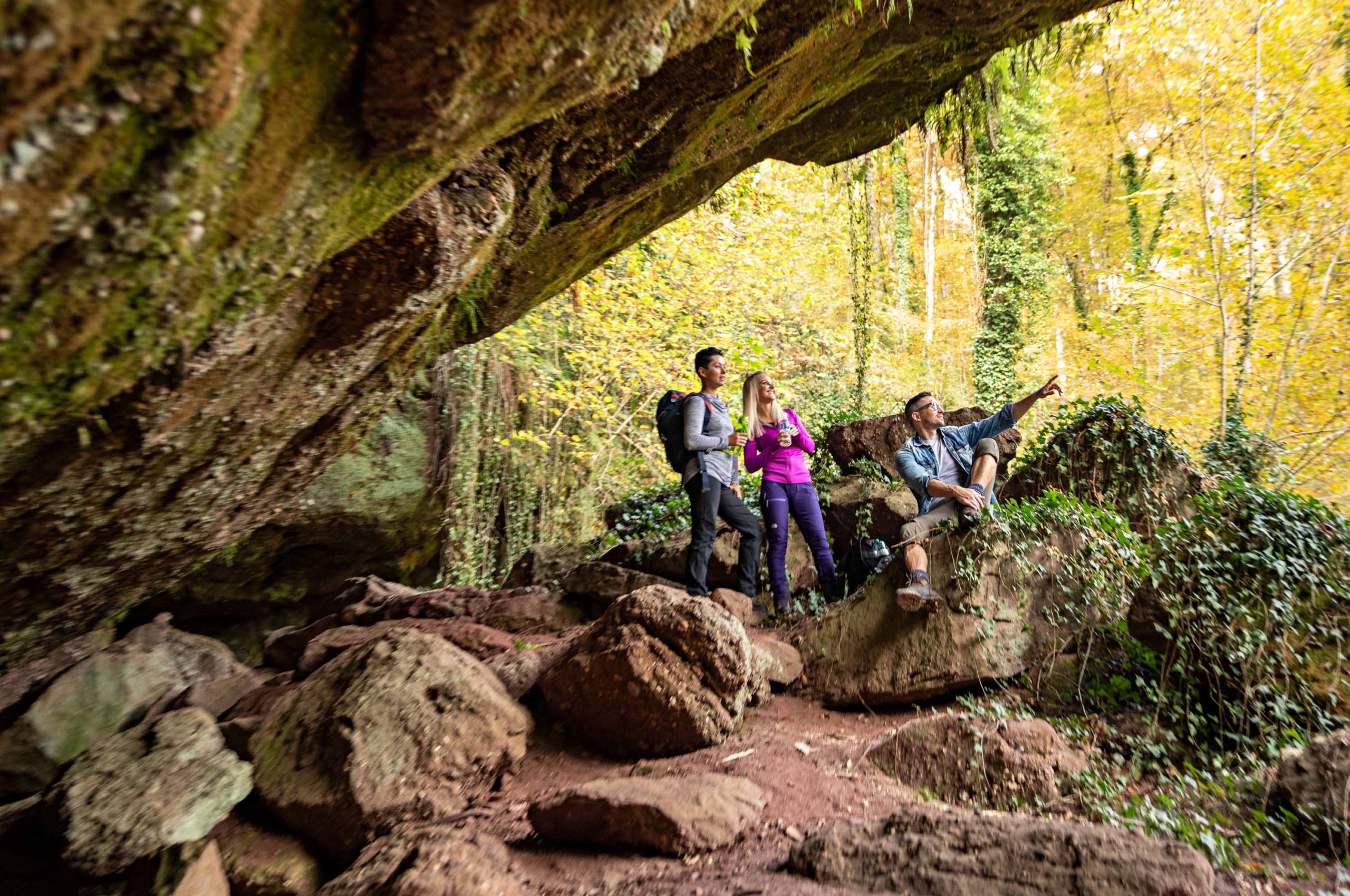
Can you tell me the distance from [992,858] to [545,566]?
22.9ft

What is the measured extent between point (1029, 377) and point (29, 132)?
1575cm

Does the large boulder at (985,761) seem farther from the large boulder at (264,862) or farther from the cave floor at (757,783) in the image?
the large boulder at (264,862)

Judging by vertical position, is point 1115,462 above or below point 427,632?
above

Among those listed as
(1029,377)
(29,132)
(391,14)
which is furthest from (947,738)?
(1029,377)

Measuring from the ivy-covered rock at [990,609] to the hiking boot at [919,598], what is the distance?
8cm

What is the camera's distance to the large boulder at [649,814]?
3516mm

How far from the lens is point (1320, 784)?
3.41 meters

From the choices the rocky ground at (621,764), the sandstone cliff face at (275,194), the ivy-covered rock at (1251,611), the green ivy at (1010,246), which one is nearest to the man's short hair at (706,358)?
the sandstone cliff face at (275,194)

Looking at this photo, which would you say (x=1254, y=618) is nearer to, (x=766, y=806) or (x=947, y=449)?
(x=947, y=449)

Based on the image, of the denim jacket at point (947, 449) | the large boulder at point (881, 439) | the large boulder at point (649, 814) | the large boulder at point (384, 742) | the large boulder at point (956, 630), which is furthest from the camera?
the large boulder at point (881, 439)

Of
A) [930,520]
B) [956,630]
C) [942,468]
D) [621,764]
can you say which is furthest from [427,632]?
[942,468]

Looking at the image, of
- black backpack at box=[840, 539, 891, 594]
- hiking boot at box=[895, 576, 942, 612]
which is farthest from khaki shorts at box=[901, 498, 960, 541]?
black backpack at box=[840, 539, 891, 594]

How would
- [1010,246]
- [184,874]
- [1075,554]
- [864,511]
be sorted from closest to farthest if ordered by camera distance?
[184,874] < [1075,554] < [864,511] < [1010,246]

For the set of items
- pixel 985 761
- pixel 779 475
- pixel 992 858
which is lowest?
pixel 985 761
